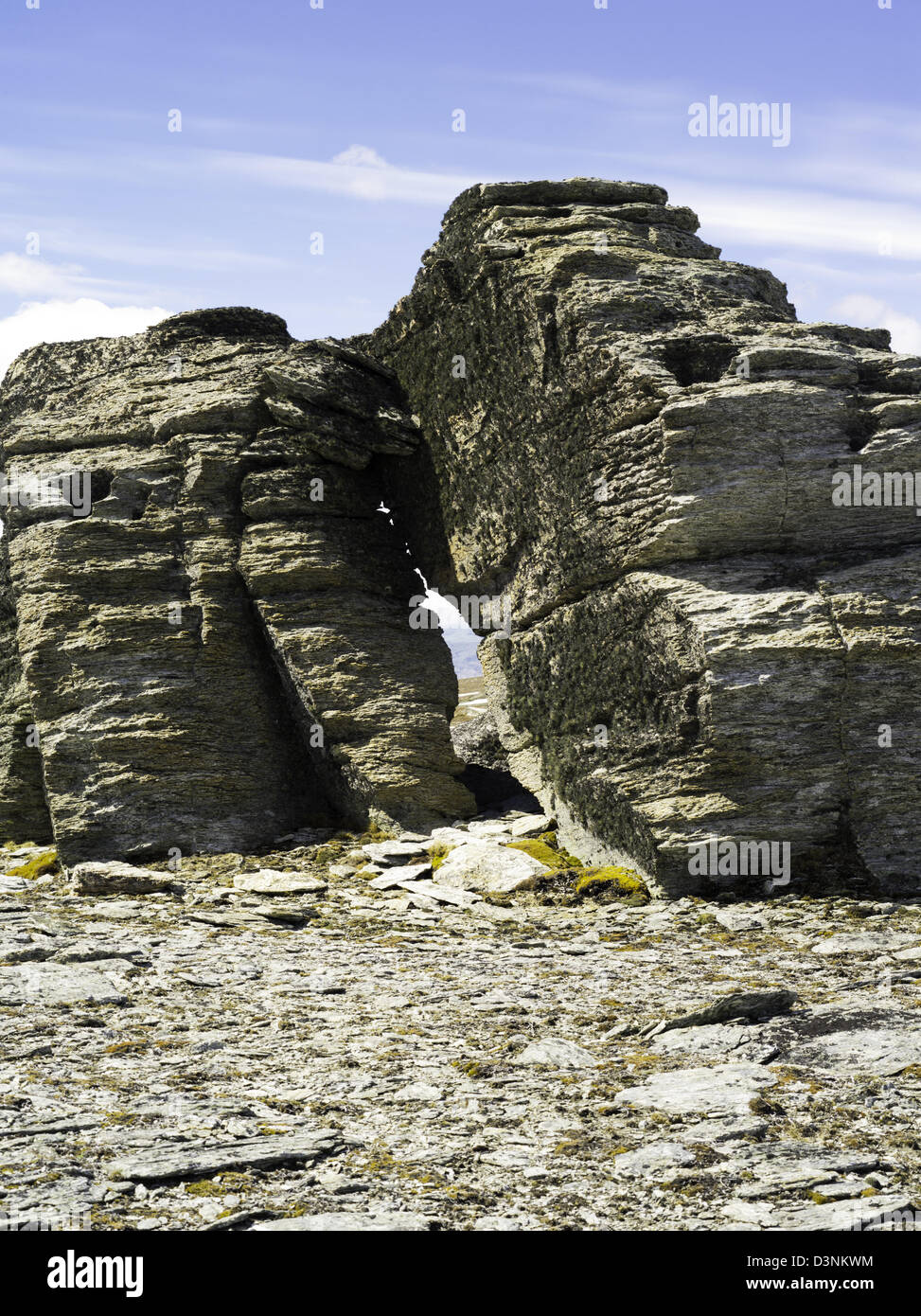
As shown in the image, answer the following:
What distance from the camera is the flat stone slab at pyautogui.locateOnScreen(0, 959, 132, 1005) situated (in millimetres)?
10336

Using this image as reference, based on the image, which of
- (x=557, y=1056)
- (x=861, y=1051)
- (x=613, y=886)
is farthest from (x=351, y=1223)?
(x=613, y=886)

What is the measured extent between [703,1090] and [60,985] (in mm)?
5816

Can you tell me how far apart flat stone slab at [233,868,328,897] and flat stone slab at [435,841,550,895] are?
164 centimetres

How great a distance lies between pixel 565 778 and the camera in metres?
16.7

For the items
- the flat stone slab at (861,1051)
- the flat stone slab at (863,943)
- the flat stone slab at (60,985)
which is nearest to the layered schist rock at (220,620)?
the flat stone slab at (60,985)

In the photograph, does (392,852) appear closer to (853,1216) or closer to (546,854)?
(546,854)

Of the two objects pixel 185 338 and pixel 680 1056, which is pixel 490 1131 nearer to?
pixel 680 1056

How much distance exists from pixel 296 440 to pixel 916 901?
1151cm

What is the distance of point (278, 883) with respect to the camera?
1572cm

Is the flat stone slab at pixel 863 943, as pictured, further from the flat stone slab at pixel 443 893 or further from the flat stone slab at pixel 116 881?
the flat stone slab at pixel 116 881

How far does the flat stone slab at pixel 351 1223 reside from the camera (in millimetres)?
6012

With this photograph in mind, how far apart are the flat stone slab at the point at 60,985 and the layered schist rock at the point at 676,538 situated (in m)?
6.75

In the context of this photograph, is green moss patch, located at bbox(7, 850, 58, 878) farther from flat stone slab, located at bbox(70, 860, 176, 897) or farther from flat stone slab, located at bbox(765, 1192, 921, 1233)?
flat stone slab, located at bbox(765, 1192, 921, 1233)

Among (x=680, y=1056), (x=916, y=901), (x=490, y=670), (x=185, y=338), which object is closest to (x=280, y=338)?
(x=185, y=338)
